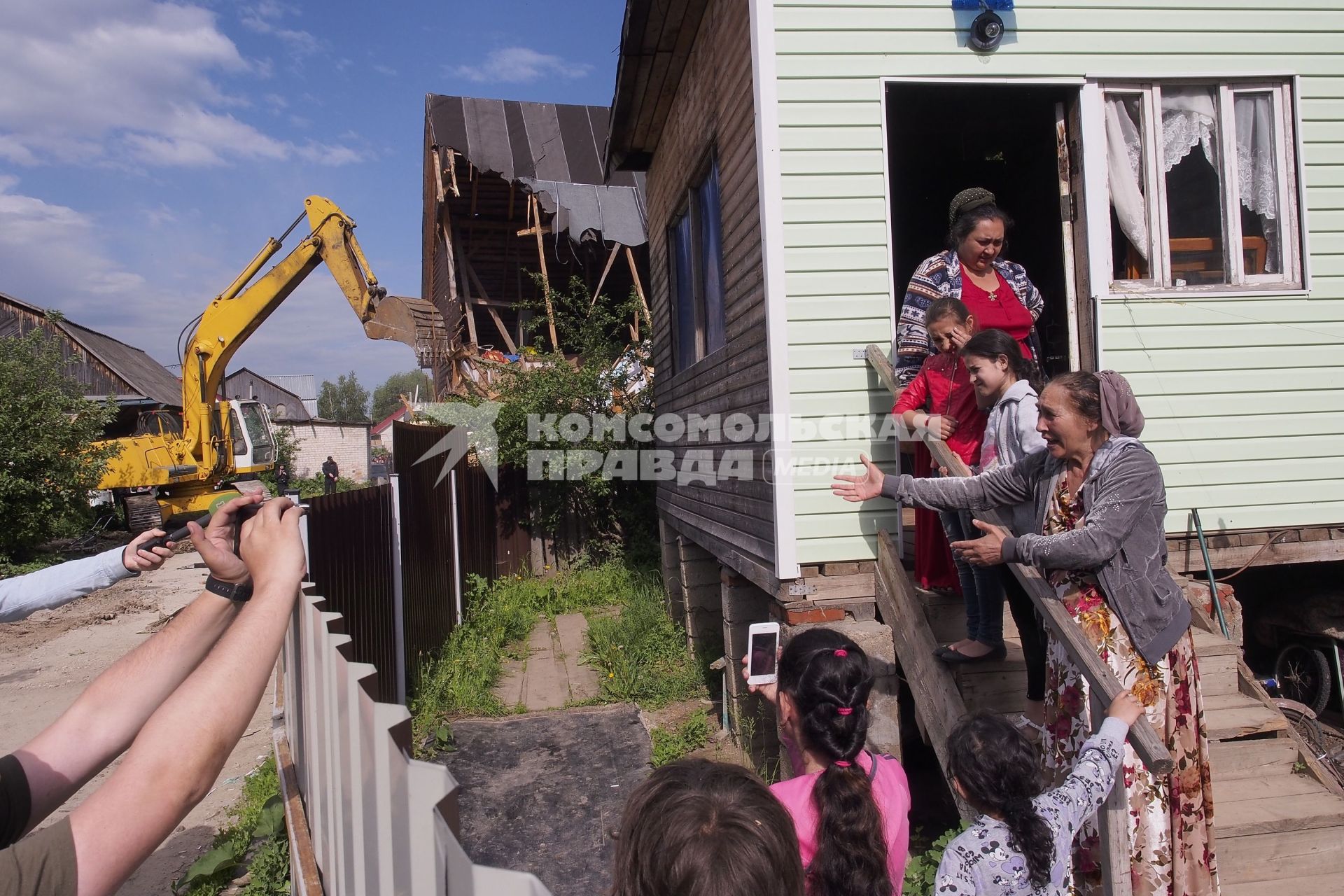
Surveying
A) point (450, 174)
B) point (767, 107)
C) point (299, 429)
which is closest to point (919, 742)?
point (767, 107)

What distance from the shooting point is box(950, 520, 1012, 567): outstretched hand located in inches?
114

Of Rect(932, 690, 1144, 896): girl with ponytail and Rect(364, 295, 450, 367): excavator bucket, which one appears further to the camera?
Rect(364, 295, 450, 367): excavator bucket

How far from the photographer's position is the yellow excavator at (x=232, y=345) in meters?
12.6

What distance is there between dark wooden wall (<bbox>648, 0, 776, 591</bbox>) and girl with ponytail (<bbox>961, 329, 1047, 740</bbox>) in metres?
1.37

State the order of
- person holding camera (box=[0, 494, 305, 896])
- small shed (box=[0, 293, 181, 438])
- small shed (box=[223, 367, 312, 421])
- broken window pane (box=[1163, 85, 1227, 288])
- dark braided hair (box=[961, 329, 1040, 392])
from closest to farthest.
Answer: person holding camera (box=[0, 494, 305, 896])
dark braided hair (box=[961, 329, 1040, 392])
broken window pane (box=[1163, 85, 1227, 288])
small shed (box=[0, 293, 181, 438])
small shed (box=[223, 367, 312, 421])

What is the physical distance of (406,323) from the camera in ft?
40.5

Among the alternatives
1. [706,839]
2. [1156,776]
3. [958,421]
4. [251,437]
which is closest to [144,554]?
[706,839]

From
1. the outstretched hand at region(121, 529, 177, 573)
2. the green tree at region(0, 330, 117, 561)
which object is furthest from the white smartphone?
the green tree at region(0, 330, 117, 561)

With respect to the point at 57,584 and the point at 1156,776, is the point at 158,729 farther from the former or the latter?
the point at 1156,776

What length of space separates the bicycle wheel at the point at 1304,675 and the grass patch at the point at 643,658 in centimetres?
432

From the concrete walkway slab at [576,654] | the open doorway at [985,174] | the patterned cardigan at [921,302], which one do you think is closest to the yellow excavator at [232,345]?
the concrete walkway slab at [576,654]

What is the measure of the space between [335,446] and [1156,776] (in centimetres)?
4526

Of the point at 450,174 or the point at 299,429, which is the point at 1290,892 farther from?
the point at 299,429

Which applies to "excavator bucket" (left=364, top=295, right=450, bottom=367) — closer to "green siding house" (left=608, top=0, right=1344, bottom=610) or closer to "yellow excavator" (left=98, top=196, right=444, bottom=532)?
"yellow excavator" (left=98, top=196, right=444, bottom=532)
